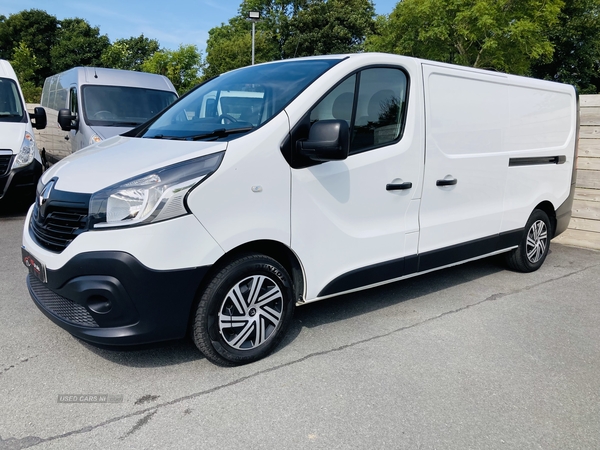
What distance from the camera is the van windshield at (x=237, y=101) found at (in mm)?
3410

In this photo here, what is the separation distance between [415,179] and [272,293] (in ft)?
4.85

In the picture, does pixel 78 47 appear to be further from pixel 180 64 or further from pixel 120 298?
pixel 120 298

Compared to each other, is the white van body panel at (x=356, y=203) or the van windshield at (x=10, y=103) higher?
the van windshield at (x=10, y=103)

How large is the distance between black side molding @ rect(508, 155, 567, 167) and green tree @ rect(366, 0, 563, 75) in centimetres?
1583

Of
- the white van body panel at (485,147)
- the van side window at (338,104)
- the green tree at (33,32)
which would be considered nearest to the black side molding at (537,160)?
the white van body panel at (485,147)

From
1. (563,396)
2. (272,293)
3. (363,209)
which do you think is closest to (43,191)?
(272,293)

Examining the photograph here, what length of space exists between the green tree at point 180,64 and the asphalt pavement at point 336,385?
29778 mm

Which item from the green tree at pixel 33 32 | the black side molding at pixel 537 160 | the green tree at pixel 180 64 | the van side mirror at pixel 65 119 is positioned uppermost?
the green tree at pixel 33 32

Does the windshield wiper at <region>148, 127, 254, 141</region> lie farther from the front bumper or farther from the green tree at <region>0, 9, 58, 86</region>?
the green tree at <region>0, 9, 58, 86</region>

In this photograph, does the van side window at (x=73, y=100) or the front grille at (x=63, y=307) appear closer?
the front grille at (x=63, y=307)

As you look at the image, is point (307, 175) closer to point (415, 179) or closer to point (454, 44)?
point (415, 179)

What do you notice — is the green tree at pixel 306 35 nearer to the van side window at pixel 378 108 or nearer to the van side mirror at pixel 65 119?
the van side mirror at pixel 65 119

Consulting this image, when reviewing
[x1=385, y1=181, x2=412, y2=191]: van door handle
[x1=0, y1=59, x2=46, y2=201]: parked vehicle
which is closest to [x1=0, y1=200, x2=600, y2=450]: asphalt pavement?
[x1=385, y1=181, x2=412, y2=191]: van door handle

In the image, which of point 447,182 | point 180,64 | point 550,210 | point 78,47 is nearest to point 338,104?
point 447,182
